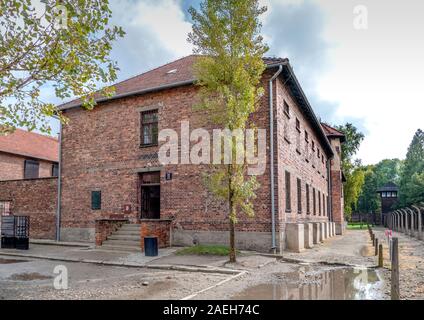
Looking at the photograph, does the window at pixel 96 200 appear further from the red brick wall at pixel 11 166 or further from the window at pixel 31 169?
the window at pixel 31 169

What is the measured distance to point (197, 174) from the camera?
14.5 m

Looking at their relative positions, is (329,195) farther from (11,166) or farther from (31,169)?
(11,166)

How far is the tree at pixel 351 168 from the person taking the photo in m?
43.2

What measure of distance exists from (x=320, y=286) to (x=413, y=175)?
53420mm

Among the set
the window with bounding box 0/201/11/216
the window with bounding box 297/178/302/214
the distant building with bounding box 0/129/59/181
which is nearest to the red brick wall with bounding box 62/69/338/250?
the window with bounding box 297/178/302/214

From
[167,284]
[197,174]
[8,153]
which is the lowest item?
[167,284]

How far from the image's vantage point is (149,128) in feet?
52.9

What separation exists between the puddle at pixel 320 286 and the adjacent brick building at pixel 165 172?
333cm

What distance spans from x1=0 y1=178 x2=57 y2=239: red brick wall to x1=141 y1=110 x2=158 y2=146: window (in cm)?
546

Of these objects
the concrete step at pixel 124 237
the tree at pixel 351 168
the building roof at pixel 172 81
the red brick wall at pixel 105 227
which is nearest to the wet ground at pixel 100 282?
the concrete step at pixel 124 237
